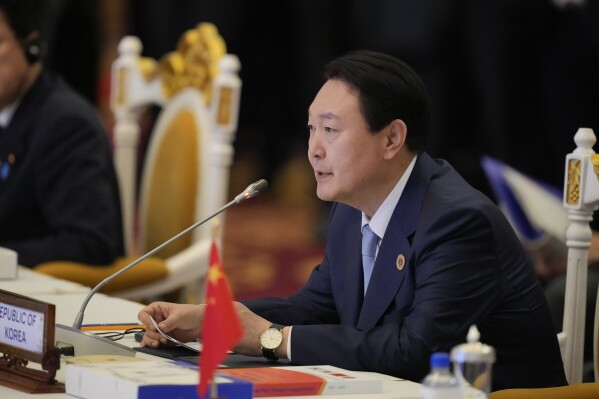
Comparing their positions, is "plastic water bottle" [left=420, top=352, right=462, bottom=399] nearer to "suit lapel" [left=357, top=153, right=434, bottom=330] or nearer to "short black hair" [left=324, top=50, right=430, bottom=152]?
"suit lapel" [left=357, top=153, right=434, bottom=330]

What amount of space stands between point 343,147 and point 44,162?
1.42m

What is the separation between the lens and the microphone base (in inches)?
83.7

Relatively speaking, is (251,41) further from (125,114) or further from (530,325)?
(530,325)

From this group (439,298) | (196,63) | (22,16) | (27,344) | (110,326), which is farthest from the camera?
(196,63)

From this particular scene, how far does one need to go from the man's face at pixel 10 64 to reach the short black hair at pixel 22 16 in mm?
14

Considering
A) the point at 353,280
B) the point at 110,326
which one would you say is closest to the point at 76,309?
the point at 110,326

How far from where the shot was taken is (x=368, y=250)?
241cm

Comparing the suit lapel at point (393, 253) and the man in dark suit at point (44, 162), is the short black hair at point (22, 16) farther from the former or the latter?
the suit lapel at point (393, 253)

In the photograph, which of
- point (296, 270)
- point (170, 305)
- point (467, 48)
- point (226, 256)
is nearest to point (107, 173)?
point (170, 305)

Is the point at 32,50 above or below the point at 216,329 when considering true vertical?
above

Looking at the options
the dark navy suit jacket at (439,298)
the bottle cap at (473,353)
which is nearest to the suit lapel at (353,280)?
the dark navy suit jacket at (439,298)

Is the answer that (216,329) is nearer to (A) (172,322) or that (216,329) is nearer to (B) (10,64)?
(A) (172,322)

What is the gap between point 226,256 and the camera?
20.3 feet

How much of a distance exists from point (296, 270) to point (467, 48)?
52.9 inches
